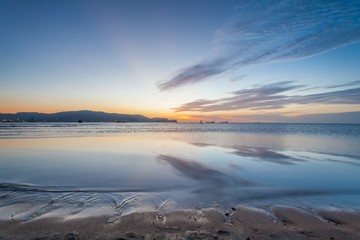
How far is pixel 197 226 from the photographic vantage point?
543 cm

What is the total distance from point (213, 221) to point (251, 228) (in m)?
0.94

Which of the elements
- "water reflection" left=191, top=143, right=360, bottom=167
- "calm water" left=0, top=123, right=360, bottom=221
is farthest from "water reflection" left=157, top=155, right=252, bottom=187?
"water reflection" left=191, top=143, right=360, bottom=167

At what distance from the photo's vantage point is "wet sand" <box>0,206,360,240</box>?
494cm

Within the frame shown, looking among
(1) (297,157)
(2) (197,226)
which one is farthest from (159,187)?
(1) (297,157)

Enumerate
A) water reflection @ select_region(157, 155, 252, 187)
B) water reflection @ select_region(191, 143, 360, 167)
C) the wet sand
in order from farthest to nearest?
water reflection @ select_region(191, 143, 360, 167) → water reflection @ select_region(157, 155, 252, 187) → the wet sand

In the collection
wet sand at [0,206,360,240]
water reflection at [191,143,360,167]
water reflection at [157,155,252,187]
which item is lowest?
water reflection at [191,143,360,167]

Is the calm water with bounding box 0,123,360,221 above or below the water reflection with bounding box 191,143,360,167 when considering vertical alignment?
above

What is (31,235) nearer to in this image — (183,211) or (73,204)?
(73,204)

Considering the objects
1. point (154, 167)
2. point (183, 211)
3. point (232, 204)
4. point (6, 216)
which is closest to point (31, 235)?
point (6, 216)

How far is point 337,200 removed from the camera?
26.0 ft

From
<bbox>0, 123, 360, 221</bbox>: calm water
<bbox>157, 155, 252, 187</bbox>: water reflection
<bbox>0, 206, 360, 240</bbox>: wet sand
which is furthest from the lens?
<bbox>157, 155, 252, 187</bbox>: water reflection

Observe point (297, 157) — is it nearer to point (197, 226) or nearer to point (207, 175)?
point (207, 175)

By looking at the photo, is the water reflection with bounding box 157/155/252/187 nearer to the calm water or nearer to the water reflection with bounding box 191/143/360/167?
the calm water

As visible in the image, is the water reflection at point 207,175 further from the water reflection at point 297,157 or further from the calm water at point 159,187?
the water reflection at point 297,157
